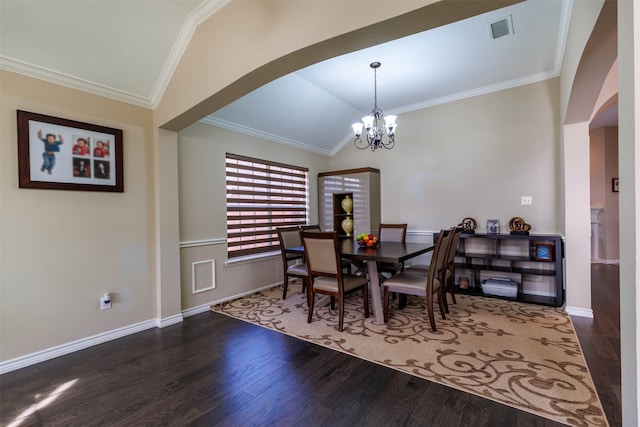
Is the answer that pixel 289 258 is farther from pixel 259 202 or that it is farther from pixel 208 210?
pixel 208 210

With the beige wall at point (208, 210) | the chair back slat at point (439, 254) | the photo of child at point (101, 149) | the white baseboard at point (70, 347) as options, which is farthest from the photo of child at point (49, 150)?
the chair back slat at point (439, 254)

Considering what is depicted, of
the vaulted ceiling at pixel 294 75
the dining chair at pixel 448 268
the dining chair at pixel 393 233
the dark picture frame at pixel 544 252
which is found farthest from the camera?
the dining chair at pixel 393 233

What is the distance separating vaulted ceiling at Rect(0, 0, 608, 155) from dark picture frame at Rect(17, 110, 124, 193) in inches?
Answer: 15.1

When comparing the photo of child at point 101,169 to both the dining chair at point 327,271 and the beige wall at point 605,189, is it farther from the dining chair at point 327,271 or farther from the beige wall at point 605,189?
the beige wall at point 605,189

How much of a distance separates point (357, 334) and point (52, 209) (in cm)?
290

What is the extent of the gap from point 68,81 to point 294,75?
7.49 feet

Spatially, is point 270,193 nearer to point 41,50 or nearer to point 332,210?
point 332,210

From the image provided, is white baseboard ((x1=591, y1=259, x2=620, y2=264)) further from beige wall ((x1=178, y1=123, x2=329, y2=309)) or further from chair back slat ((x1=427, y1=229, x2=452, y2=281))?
beige wall ((x1=178, y1=123, x2=329, y2=309))

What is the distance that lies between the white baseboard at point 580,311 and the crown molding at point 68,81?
508 centimetres

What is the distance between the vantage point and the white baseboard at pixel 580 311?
3070mm

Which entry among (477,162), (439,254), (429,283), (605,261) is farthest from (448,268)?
(605,261)

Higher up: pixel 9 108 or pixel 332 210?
pixel 9 108

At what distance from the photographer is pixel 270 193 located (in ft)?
14.9

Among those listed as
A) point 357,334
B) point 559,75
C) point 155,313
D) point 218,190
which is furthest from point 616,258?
point 155,313
